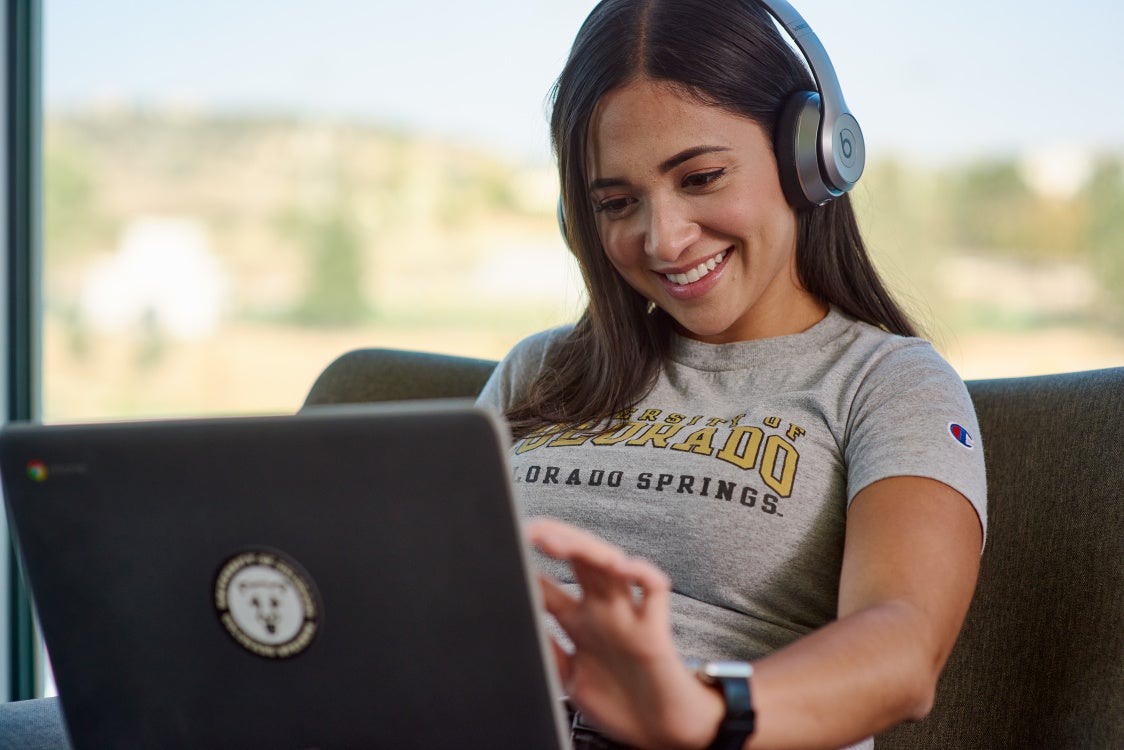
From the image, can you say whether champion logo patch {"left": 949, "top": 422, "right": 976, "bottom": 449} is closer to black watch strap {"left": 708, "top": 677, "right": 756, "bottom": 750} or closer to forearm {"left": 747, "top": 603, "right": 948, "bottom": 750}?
forearm {"left": 747, "top": 603, "right": 948, "bottom": 750}

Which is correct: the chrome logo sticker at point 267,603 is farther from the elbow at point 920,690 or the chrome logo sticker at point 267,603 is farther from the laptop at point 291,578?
the elbow at point 920,690

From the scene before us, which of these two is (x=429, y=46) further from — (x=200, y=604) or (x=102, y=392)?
(x=200, y=604)

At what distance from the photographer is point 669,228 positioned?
111 cm

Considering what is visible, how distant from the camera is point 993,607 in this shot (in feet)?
3.80

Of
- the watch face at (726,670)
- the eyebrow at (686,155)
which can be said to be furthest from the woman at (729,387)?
the watch face at (726,670)

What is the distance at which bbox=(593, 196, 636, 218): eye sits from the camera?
1.17m

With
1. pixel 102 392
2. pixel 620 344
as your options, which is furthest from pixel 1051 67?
pixel 102 392

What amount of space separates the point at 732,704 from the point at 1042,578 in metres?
0.63

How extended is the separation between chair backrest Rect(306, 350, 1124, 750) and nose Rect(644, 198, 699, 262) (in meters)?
0.41

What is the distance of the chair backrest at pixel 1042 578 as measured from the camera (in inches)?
41.6

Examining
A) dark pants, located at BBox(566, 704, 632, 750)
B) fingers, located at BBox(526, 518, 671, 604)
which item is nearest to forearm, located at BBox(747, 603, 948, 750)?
fingers, located at BBox(526, 518, 671, 604)

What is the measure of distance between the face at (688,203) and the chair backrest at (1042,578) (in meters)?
→ 0.34

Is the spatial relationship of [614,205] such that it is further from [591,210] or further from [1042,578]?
[1042,578]

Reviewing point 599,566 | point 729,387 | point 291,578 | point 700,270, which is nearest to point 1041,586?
point 729,387
